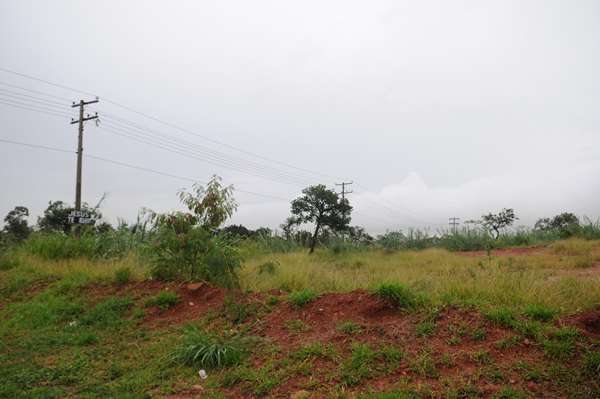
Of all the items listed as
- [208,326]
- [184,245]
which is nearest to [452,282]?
[208,326]

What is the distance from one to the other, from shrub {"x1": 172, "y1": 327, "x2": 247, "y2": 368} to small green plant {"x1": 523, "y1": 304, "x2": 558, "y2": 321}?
265cm

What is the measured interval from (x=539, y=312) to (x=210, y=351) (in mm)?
3017

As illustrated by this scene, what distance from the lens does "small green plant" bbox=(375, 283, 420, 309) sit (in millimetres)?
4109

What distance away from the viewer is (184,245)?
614cm

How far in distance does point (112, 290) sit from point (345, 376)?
5.12 m

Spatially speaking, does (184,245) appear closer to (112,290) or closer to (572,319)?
(112,290)

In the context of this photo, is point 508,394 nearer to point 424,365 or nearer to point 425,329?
point 424,365

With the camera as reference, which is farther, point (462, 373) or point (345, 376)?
point (345, 376)

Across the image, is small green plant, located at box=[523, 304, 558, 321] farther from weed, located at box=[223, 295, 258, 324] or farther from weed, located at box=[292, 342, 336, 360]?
weed, located at box=[223, 295, 258, 324]

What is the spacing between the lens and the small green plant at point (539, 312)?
3.46 metres

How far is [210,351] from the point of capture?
3.69m

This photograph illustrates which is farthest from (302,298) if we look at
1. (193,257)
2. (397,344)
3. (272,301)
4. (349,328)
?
(193,257)

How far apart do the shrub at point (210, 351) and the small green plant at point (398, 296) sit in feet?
5.12

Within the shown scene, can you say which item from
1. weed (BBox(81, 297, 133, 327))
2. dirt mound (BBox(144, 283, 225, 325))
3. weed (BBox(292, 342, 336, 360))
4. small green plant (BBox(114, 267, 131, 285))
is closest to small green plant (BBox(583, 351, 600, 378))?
weed (BBox(292, 342, 336, 360))
